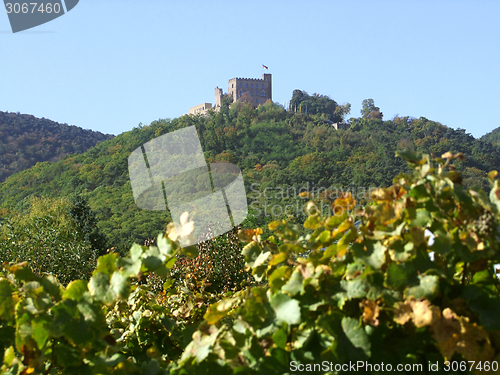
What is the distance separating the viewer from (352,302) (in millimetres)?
A: 707

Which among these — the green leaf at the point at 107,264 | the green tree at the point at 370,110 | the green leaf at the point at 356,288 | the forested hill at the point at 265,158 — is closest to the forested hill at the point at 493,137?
the forested hill at the point at 265,158

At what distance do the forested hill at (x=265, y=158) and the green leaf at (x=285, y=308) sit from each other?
1717 cm

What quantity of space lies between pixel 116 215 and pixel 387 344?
72.1 feet

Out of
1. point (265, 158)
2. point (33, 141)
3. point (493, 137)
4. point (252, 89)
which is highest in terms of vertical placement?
point (252, 89)

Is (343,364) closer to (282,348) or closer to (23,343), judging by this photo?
(282,348)

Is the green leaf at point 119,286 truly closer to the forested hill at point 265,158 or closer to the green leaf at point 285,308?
the green leaf at point 285,308

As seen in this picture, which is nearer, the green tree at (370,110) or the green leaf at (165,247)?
the green leaf at (165,247)

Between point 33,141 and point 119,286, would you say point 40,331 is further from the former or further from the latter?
point 33,141

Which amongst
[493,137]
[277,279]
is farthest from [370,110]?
[277,279]

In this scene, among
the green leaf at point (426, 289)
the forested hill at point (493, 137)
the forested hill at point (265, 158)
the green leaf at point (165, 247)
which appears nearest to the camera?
the green leaf at point (426, 289)

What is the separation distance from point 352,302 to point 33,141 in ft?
149

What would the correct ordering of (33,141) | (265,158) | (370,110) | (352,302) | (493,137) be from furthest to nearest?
(370,110), (493,137), (33,141), (265,158), (352,302)

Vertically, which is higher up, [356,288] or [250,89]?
[356,288]

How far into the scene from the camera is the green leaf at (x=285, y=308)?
64 cm
